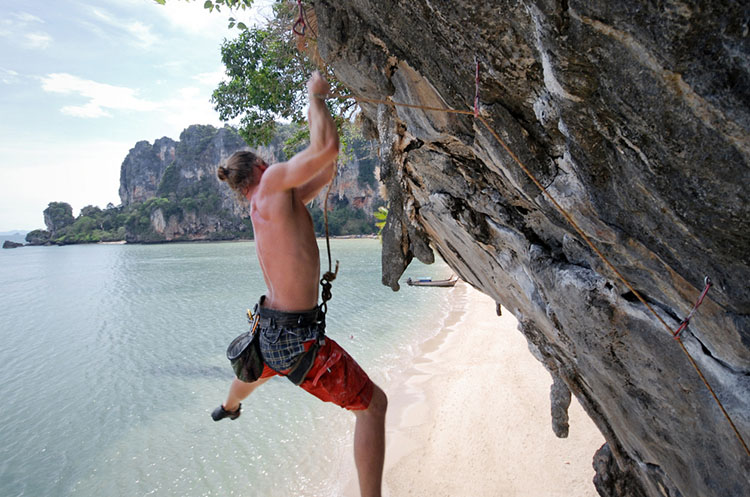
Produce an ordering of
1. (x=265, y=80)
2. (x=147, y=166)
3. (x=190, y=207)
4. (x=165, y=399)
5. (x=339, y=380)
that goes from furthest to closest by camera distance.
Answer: (x=147, y=166) → (x=190, y=207) → (x=165, y=399) → (x=265, y=80) → (x=339, y=380)

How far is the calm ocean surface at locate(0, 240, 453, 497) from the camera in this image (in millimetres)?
7312

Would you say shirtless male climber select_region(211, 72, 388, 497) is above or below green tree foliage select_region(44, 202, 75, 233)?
below

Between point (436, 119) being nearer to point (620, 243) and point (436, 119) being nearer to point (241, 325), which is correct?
point (620, 243)

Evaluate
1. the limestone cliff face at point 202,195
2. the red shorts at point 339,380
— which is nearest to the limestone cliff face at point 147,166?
the limestone cliff face at point 202,195

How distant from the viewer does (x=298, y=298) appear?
2646mm

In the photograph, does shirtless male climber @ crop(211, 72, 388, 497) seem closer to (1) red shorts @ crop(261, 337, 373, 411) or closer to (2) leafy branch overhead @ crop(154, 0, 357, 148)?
(1) red shorts @ crop(261, 337, 373, 411)

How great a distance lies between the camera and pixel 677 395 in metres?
1.95

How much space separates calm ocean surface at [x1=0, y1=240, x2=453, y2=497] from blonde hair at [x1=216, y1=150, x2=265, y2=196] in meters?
5.52

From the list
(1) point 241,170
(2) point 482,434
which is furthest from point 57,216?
(1) point 241,170

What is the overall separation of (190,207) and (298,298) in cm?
7956

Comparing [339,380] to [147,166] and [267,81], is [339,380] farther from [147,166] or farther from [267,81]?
[147,166]

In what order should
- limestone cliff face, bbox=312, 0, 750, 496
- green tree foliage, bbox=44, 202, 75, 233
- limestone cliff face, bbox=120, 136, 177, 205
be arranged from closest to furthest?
limestone cliff face, bbox=312, 0, 750, 496 → green tree foliage, bbox=44, 202, 75, 233 → limestone cliff face, bbox=120, 136, 177, 205

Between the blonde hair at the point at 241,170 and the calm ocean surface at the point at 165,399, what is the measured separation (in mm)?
5516

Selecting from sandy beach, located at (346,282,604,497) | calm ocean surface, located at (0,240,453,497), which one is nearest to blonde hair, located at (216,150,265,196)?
sandy beach, located at (346,282,604,497)
